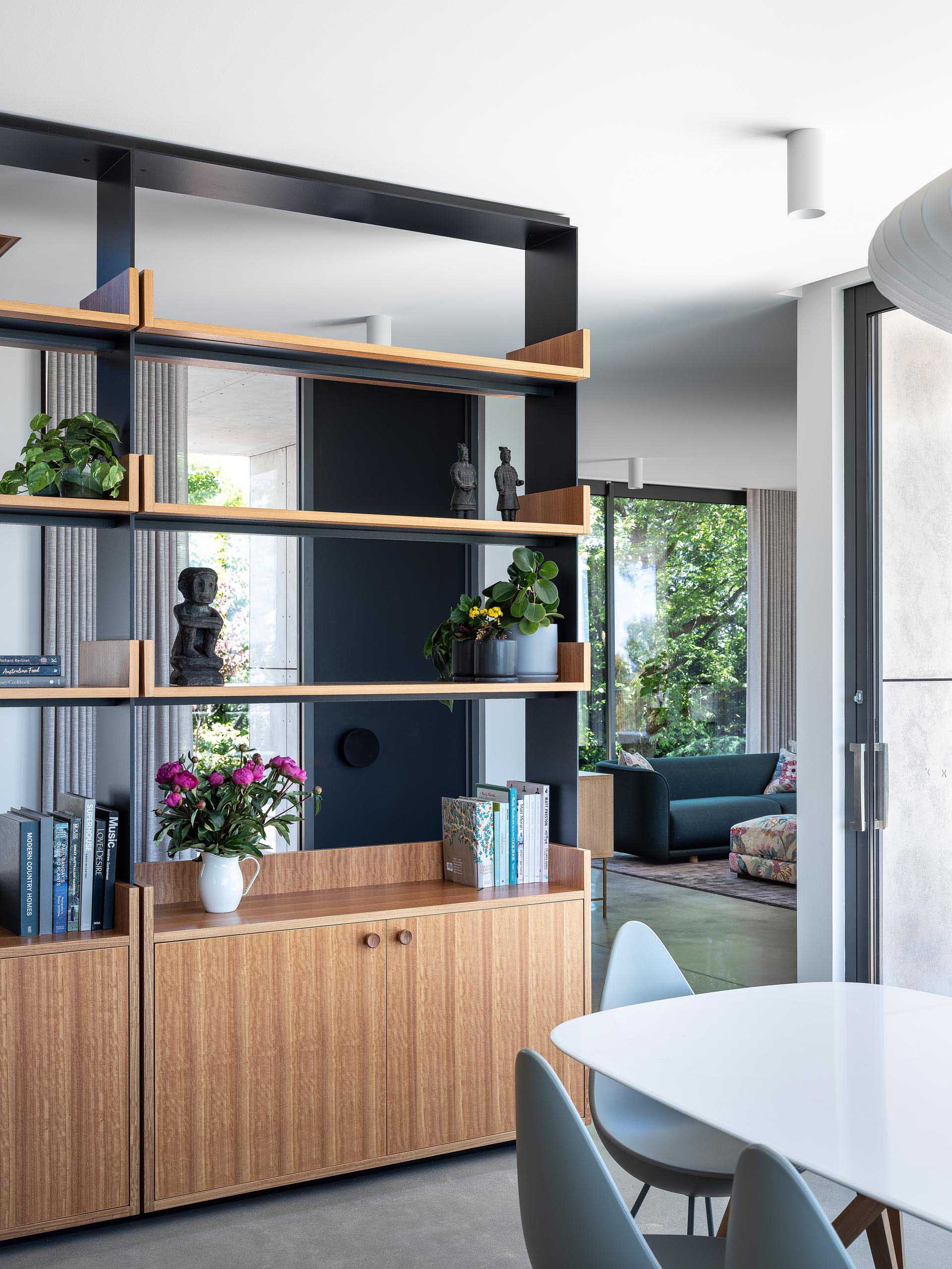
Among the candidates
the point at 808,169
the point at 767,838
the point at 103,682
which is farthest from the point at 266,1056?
the point at 767,838

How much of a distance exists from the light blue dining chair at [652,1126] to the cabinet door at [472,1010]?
2.43ft

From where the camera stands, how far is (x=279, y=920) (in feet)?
10.6

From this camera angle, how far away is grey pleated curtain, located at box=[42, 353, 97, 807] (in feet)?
16.1

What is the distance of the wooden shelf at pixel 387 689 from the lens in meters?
3.17

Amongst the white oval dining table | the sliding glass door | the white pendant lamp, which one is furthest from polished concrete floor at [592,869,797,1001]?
the white pendant lamp

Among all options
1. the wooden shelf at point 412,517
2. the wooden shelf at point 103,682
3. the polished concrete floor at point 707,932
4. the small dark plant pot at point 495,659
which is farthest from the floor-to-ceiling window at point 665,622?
the wooden shelf at point 103,682

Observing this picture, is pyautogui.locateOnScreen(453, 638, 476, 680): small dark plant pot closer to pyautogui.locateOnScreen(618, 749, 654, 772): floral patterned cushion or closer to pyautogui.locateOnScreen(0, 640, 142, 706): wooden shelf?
pyautogui.locateOnScreen(0, 640, 142, 706): wooden shelf

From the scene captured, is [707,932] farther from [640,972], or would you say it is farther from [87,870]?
[87,870]

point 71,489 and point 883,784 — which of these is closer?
point 71,489

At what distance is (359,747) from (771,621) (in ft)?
19.4

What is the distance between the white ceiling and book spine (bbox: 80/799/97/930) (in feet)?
5.76

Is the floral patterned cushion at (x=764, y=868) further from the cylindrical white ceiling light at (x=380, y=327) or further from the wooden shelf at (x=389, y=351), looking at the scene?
the wooden shelf at (x=389, y=351)

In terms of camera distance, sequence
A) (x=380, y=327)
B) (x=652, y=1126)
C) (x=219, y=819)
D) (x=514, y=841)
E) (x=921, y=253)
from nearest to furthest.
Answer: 1. (x=921, y=253)
2. (x=652, y=1126)
3. (x=219, y=819)
4. (x=514, y=841)
5. (x=380, y=327)

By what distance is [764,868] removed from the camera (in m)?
8.21
